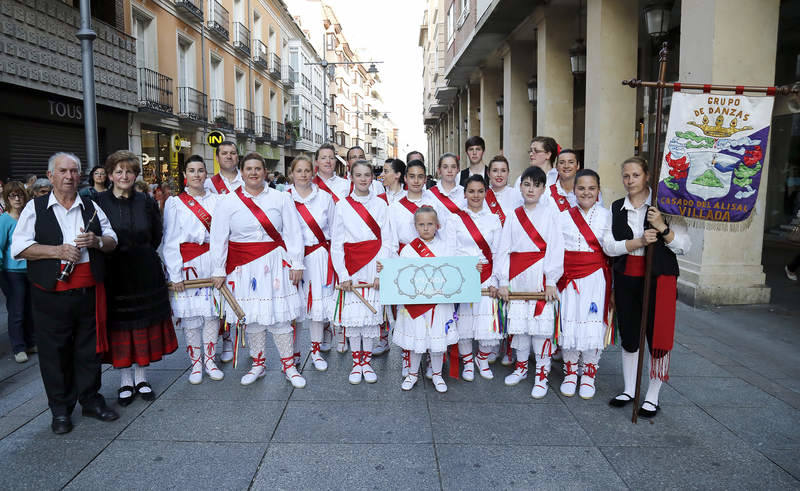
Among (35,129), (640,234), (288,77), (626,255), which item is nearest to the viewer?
(640,234)

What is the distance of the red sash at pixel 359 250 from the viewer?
4.85m

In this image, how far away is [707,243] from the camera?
7.15m

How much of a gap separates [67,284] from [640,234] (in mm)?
4166

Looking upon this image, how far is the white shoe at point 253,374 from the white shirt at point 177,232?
3.37ft

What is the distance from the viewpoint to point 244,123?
27.2m

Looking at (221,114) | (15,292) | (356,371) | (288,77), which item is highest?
(288,77)

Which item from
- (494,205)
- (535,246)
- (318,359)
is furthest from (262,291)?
(535,246)

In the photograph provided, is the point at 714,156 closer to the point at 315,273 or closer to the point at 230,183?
the point at 315,273

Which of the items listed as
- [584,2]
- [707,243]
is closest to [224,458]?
[707,243]

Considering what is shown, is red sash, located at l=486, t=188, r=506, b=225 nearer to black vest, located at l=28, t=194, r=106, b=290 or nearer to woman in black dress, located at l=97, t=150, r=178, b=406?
woman in black dress, located at l=97, t=150, r=178, b=406

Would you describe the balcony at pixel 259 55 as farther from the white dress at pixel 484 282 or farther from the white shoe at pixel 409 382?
the white shoe at pixel 409 382

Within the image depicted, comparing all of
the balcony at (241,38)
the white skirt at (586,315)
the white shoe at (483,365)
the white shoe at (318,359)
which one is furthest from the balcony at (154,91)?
the white skirt at (586,315)

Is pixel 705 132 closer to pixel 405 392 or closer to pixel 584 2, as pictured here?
pixel 405 392

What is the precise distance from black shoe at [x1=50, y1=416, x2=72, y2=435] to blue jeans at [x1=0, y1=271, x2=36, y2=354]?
7.38 ft
